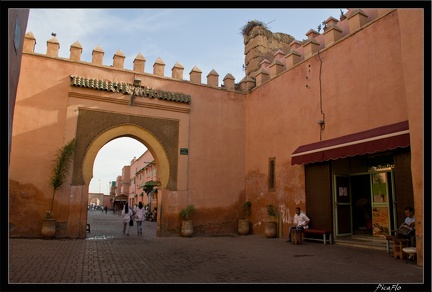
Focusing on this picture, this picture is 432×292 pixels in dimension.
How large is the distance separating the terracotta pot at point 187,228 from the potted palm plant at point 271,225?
2.73 metres

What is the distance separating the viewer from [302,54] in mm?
12773

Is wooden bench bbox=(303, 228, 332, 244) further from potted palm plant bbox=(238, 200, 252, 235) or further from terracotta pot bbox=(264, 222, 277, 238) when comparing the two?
potted palm plant bbox=(238, 200, 252, 235)

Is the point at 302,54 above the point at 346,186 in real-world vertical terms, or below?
above

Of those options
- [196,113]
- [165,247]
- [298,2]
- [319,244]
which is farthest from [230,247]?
[298,2]

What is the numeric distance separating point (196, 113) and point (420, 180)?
888 cm

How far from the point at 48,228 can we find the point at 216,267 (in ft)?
21.3

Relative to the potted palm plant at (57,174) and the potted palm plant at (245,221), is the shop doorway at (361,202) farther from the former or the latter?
the potted palm plant at (57,174)

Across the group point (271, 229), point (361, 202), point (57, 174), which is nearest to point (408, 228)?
point (361, 202)

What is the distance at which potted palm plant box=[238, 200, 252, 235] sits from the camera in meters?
13.0

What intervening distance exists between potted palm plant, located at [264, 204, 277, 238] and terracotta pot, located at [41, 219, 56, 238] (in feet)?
22.8

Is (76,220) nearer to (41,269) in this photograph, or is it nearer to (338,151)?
(41,269)

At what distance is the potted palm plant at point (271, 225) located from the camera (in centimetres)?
1158

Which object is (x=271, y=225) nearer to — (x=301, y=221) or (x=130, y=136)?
(x=301, y=221)

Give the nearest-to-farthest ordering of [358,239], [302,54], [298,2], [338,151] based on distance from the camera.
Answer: [298,2] → [338,151] → [358,239] → [302,54]
